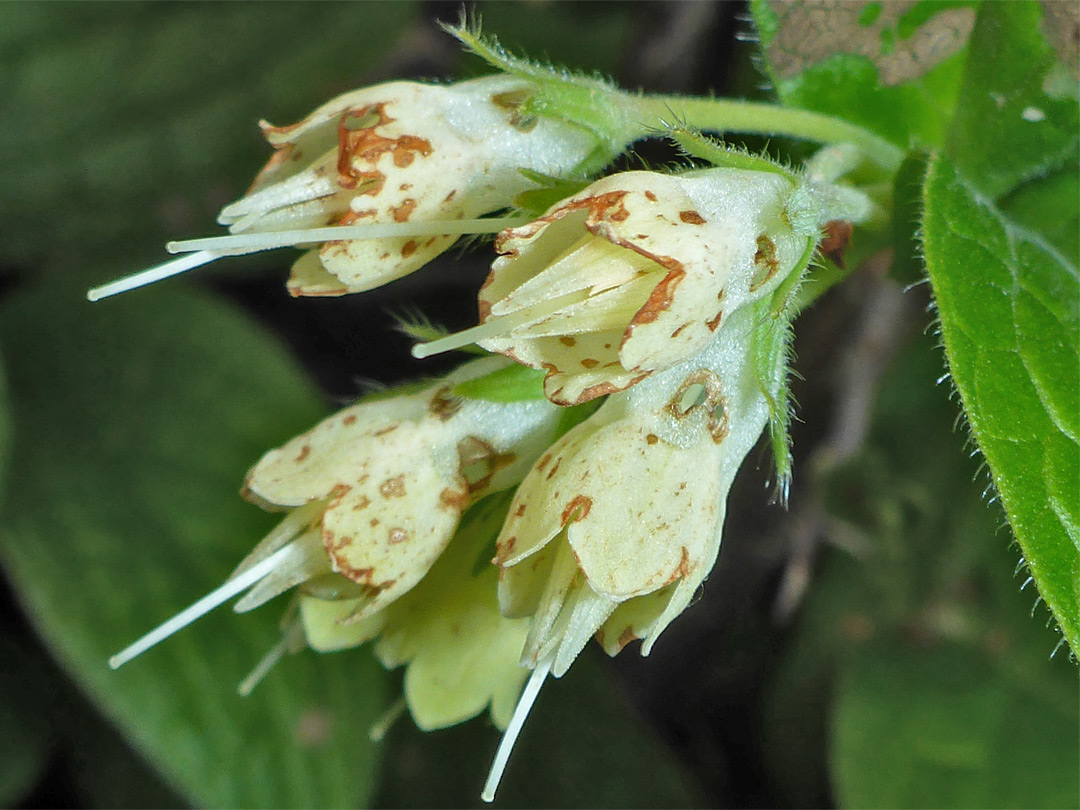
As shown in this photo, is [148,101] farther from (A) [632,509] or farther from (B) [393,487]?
(A) [632,509]

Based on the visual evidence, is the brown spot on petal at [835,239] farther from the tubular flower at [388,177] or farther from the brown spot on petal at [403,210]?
the brown spot on petal at [403,210]

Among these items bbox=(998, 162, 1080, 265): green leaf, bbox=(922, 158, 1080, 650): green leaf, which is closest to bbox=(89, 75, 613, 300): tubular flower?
bbox=(922, 158, 1080, 650): green leaf

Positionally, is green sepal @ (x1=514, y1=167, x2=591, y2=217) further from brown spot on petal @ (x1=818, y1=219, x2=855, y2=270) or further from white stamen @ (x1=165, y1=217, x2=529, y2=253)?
brown spot on petal @ (x1=818, y1=219, x2=855, y2=270)

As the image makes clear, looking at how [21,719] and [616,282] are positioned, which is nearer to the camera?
[616,282]

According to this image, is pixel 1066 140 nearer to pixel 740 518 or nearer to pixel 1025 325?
pixel 1025 325

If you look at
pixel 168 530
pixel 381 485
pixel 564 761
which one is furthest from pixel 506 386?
pixel 564 761

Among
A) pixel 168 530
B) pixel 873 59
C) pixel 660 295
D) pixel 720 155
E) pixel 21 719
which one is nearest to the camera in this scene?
pixel 660 295

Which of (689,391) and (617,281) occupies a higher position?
(617,281)
